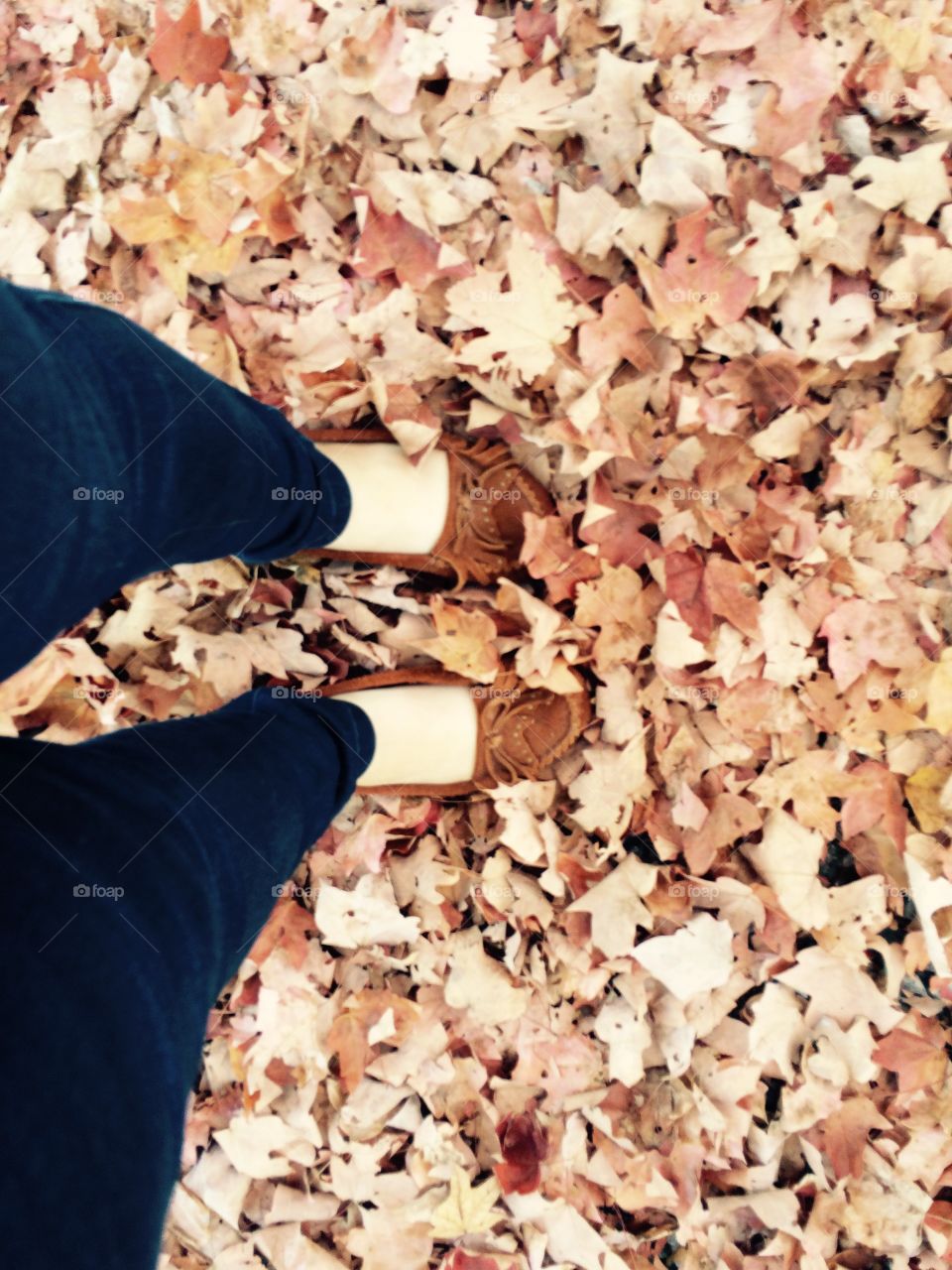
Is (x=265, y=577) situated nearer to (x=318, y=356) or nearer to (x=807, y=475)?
(x=318, y=356)

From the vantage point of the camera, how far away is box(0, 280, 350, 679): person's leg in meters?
0.62

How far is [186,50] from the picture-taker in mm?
1371

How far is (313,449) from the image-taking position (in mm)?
1213

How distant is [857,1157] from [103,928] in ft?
4.28

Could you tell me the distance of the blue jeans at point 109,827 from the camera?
1.62 ft

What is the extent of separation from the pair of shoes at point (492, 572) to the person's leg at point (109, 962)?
2.08 ft

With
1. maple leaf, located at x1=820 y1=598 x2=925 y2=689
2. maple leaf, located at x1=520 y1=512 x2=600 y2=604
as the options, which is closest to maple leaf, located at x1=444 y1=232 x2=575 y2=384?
maple leaf, located at x1=520 y1=512 x2=600 y2=604

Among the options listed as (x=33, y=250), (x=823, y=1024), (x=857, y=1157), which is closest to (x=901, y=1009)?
(x=823, y=1024)
